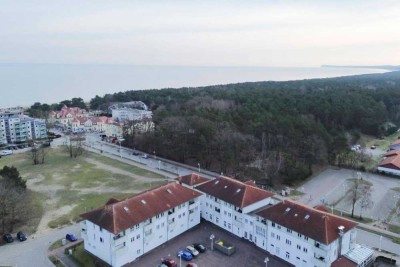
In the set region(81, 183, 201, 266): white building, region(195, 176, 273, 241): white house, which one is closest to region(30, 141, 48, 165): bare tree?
region(81, 183, 201, 266): white building

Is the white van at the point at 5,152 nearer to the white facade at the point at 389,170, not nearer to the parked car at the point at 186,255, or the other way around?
the parked car at the point at 186,255

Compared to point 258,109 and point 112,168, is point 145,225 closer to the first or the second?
point 112,168

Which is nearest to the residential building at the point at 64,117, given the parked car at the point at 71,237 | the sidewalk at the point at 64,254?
the parked car at the point at 71,237

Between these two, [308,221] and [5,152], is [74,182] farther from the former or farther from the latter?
[308,221]

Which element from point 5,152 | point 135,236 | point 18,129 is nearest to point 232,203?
point 135,236

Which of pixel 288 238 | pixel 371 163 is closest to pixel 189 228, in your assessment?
pixel 288 238

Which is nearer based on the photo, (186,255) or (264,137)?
(186,255)

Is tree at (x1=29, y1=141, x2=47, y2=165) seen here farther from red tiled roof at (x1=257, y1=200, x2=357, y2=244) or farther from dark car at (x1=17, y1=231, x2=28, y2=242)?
red tiled roof at (x1=257, y1=200, x2=357, y2=244)
